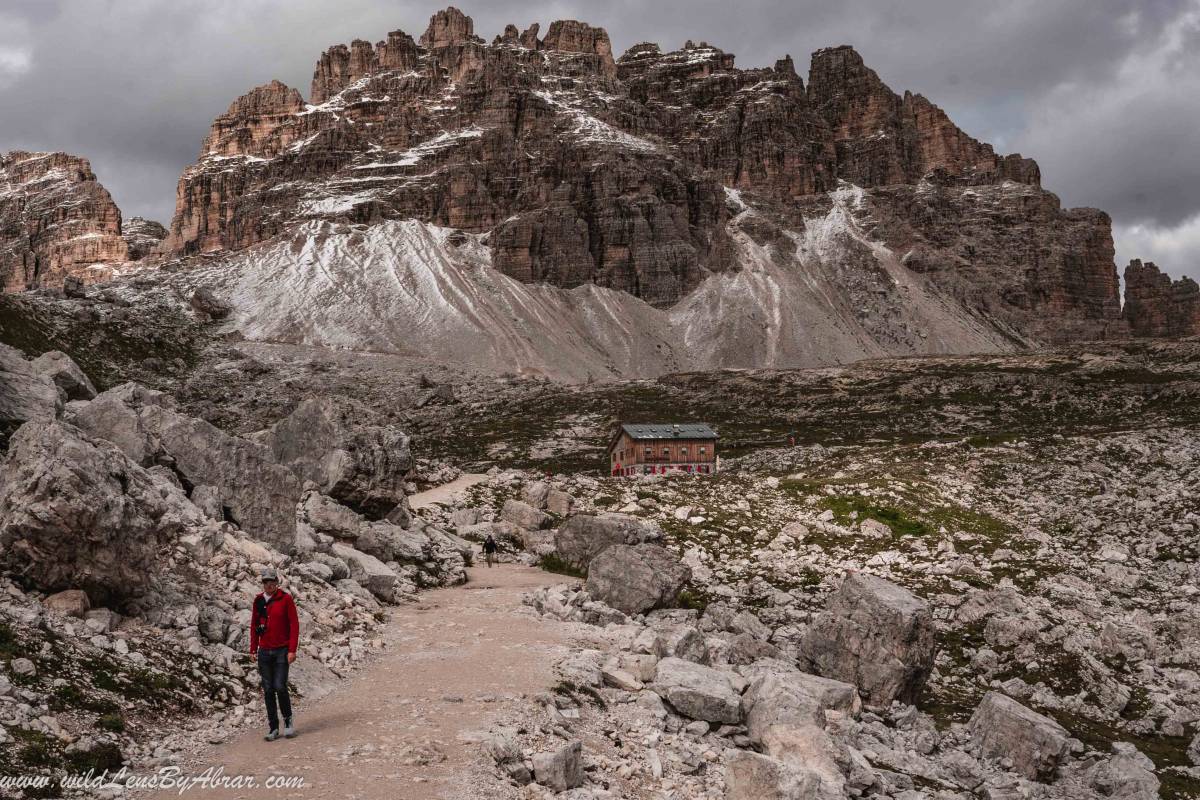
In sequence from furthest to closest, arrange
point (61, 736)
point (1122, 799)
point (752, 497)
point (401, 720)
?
point (752, 497), point (1122, 799), point (401, 720), point (61, 736)

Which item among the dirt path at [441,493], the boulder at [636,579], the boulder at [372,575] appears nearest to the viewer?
the boulder at [372,575]

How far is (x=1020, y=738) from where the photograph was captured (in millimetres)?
19891

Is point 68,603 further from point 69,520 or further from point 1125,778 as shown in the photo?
point 1125,778

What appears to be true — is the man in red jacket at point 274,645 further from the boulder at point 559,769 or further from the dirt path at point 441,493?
the dirt path at point 441,493

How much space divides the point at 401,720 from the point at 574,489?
35073 millimetres

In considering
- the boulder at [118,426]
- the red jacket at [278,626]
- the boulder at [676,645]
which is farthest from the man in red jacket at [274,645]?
the boulder at [118,426]

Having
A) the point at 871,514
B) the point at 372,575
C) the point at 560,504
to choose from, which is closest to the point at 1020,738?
the point at 372,575

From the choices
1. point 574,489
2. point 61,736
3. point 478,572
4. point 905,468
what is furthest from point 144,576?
point 905,468

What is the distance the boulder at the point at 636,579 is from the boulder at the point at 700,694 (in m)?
8.87

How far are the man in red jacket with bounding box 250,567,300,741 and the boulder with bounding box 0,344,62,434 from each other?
33.5 feet

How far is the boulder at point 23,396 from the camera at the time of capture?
21.8 meters

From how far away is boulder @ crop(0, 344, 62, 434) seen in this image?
2184 centimetres

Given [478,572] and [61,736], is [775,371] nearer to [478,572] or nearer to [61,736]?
[478,572]

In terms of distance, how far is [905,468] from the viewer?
50250 millimetres
